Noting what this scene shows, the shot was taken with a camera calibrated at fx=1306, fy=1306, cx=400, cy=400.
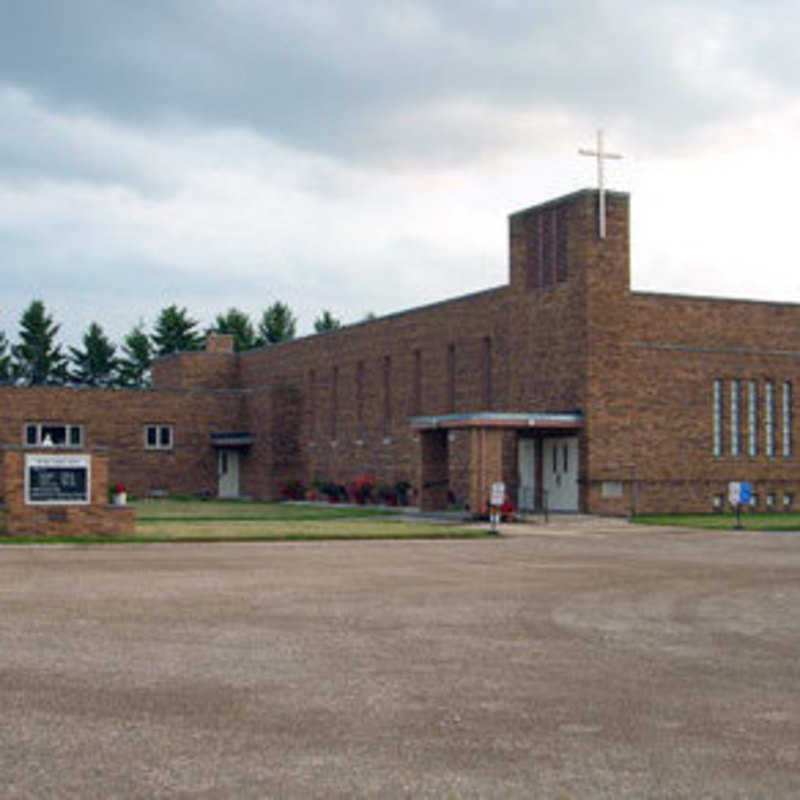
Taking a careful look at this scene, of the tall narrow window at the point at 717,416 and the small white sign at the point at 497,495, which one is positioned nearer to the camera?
the small white sign at the point at 497,495

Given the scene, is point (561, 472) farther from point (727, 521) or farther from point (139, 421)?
point (139, 421)

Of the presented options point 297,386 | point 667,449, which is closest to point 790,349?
point 667,449

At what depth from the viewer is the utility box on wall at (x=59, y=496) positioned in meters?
27.3

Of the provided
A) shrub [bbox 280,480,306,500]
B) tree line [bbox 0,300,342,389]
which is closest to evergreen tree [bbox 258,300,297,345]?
tree line [bbox 0,300,342,389]

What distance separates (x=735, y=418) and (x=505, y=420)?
29.9 feet

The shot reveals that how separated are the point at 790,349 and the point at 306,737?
124 feet

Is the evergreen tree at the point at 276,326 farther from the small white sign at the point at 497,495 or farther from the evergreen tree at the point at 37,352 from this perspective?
the small white sign at the point at 497,495

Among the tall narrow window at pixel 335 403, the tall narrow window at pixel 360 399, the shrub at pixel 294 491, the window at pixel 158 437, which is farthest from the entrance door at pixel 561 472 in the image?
the window at pixel 158 437

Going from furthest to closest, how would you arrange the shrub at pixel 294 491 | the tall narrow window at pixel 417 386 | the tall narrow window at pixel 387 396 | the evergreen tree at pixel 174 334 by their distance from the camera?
the evergreen tree at pixel 174 334 < the shrub at pixel 294 491 < the tall narrow window at pixel 387 396 < the tall narrow window at pixel 417 386

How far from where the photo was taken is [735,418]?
138 feet

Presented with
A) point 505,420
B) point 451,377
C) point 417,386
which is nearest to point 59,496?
point 505,420

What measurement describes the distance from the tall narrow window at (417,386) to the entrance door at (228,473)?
15.1 meters

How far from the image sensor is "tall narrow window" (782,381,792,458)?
42.9 metres

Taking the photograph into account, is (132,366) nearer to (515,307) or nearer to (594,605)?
(515,307)
